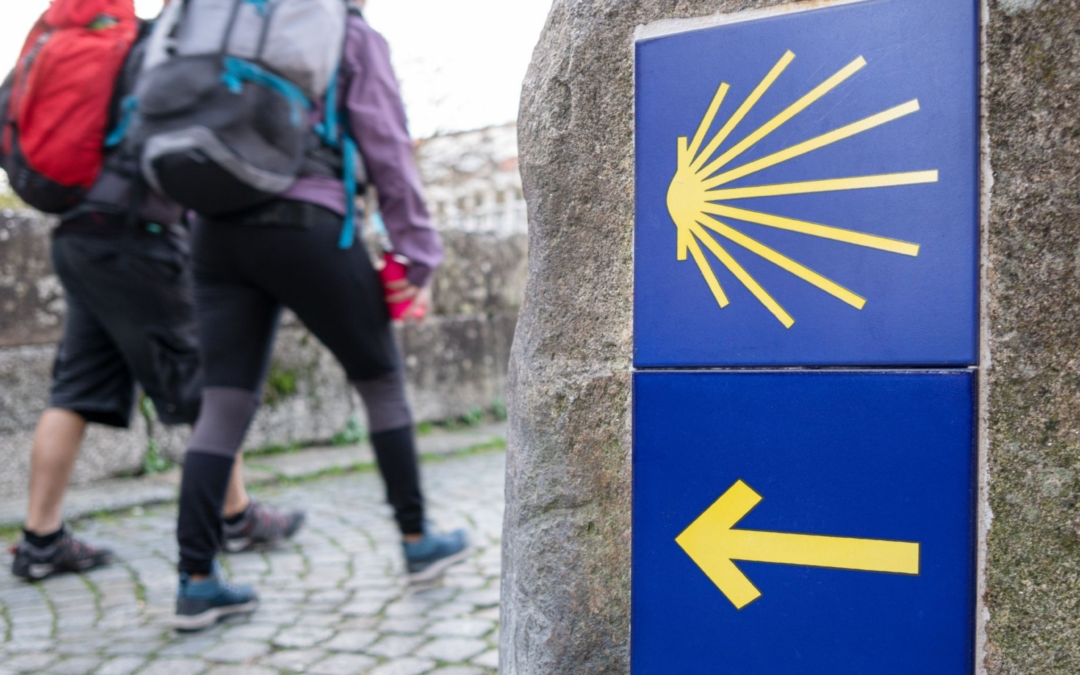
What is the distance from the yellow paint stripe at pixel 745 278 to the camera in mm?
1316

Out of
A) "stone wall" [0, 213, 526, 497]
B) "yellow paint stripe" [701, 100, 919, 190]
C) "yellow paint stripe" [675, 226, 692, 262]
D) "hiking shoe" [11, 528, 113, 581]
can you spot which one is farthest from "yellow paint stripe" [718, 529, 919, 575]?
"stone wall" [0, 213, 526, 497]

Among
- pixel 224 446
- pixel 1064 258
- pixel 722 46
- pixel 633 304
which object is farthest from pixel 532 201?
pixel 224 446

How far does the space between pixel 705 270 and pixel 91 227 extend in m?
1.98

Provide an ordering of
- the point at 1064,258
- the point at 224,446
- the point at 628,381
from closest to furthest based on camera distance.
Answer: the point at 1064,258
the point at 628,381
the point at 224,446

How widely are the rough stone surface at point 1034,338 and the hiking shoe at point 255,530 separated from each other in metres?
2.35

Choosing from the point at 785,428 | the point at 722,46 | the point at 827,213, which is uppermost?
the point at 722,46

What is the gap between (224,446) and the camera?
2348mm

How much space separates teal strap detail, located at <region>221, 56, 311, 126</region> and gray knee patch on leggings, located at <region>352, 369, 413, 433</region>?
27.3 inches

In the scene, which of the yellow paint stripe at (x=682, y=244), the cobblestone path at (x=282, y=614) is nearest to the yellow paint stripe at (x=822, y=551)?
the yellow paint stripe at (x=682, y=244)

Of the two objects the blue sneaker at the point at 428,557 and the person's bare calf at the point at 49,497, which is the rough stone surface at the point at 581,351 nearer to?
the blue sneaker at the point at 428,557

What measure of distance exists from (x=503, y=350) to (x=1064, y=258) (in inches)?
199

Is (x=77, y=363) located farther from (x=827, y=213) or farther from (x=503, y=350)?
(x=503, y=350)

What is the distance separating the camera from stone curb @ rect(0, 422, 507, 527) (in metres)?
Answer: 3.56

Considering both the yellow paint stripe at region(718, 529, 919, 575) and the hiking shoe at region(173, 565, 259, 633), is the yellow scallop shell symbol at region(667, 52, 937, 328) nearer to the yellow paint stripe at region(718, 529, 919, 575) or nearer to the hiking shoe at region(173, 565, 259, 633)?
the yellow paint stripe at region(718, 529, 919, 575)
